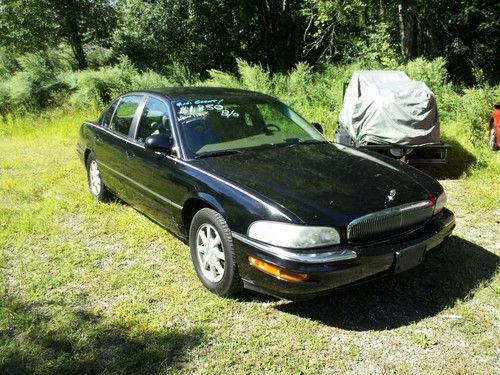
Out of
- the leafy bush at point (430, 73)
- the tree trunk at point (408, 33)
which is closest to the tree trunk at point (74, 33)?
the tree trunk at point (408, 33)

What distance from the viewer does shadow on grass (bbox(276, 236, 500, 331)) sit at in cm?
350

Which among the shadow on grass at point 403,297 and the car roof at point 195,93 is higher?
the car roof at point 195,93

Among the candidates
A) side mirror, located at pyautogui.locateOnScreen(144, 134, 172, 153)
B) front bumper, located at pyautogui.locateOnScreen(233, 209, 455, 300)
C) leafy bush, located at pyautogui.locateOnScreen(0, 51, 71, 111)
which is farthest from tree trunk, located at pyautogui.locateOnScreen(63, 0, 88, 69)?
front bumper, located at pyautogui.locateOnScreen(233, 209, 455, 300)

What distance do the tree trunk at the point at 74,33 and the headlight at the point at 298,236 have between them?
1648 cm

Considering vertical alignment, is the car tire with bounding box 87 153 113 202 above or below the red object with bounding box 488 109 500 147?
above

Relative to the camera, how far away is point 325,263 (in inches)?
122

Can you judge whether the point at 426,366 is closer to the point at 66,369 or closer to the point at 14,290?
the point at 66,369

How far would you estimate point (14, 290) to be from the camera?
4078 mm

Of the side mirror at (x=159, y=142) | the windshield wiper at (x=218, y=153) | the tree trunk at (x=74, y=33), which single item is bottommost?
the windshield wiper at (x=218, y=153)

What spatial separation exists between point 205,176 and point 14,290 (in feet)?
6.46

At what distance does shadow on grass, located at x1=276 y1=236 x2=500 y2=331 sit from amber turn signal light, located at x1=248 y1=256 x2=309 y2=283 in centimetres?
38

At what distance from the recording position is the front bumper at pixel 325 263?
10.2 feet

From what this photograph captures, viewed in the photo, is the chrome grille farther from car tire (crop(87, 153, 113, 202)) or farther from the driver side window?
car tire (crop(87, 153, 113, 202))

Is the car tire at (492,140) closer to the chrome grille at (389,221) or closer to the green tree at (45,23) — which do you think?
the chrome grille at (389,221)
